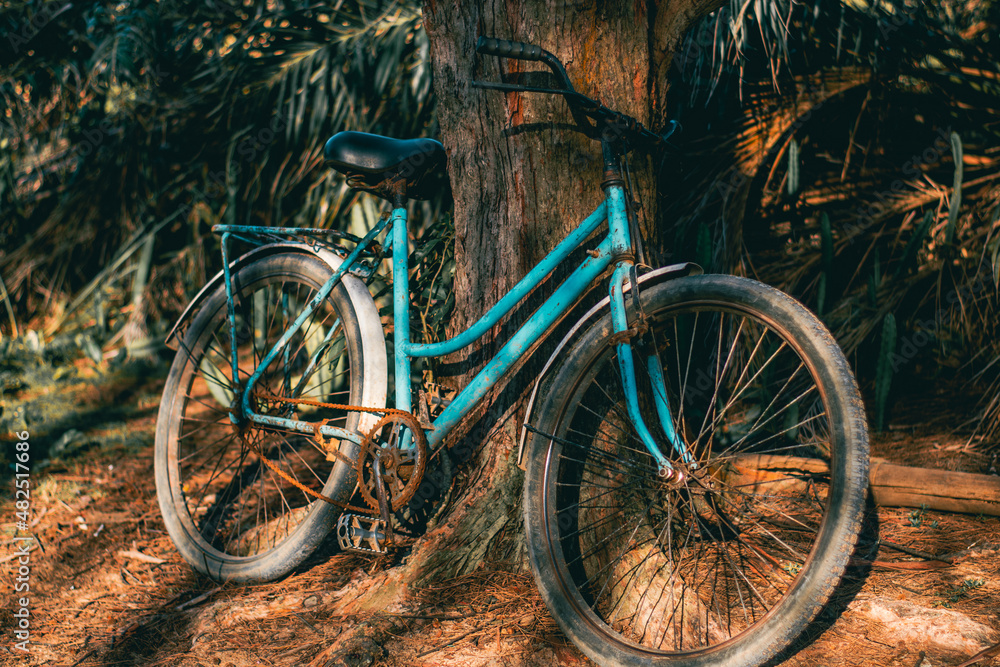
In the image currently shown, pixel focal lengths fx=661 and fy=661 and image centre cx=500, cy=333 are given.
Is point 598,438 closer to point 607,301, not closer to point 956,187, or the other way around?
point 607,301

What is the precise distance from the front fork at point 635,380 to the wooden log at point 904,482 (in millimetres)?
452

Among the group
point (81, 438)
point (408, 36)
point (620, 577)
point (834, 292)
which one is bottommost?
point (620, 577)

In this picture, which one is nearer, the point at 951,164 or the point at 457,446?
the point at 457,446

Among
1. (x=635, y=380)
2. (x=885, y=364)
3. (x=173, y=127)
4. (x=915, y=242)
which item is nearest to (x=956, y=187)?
(x=915, y=242)

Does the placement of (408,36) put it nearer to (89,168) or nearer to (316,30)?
(316,30)

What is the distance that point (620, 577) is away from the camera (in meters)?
1.71

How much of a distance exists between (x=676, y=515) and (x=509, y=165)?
1043mm

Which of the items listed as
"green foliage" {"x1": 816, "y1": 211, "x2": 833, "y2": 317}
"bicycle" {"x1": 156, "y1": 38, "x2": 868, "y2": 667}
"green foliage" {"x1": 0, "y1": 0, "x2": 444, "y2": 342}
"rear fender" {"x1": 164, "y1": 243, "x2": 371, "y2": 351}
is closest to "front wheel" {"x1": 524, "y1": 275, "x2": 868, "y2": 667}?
"bicycle" {"x1": 156, "y1": 38, "x2": 868, "y2": 667}

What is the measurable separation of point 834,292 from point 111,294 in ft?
13.6

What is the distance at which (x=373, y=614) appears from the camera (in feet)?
5.65

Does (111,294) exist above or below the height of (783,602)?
above

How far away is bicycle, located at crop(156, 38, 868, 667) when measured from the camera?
1398 millimetres

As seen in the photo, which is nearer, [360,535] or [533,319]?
[533,319]

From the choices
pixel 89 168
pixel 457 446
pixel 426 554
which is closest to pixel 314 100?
pixel 89 168
